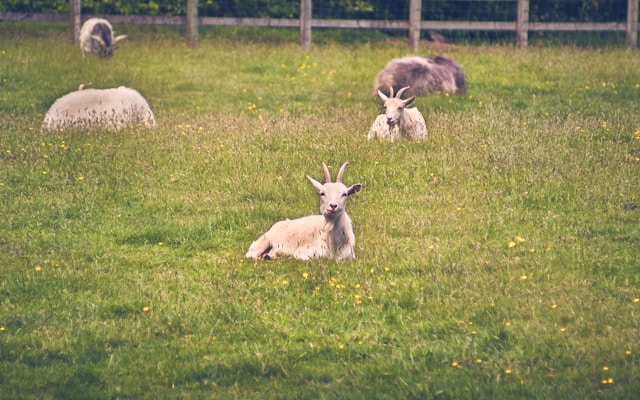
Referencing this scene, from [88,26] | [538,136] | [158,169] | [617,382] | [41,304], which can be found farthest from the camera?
[88,26]

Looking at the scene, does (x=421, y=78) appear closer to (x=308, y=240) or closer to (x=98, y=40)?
(x=98, y=40)

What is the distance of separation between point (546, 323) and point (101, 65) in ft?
44.0

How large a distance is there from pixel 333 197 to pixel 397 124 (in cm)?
487

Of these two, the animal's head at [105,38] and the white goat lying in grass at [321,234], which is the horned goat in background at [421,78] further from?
the white goat lying in grass at [321,234]

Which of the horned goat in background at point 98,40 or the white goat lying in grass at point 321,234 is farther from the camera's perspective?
the horned goat in background at point 98,40

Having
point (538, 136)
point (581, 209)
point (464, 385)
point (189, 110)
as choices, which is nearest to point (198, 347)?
point (464, 385)

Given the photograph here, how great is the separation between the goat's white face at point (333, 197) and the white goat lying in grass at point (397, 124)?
4.41 meters

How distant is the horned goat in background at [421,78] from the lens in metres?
17.2

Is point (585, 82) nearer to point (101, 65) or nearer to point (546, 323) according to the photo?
point (101, 65)

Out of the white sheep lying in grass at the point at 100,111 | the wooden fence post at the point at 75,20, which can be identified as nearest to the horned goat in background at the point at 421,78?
the white sheep lying in grass at the point at 100,111

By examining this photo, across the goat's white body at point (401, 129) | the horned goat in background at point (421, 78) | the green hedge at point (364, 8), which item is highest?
the green hedge at point (364, 8)

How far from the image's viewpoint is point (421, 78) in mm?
17297

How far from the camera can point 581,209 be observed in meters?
10.2

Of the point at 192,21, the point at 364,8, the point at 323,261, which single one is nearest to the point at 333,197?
the point at 323,261
